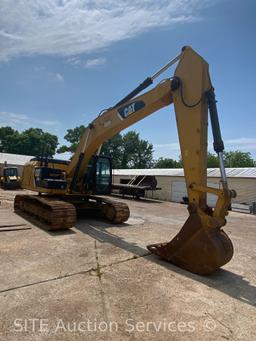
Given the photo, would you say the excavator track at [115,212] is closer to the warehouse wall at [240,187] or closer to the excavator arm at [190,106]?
the excavator arm at [190,106]

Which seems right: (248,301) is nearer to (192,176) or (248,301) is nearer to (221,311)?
(221,311)

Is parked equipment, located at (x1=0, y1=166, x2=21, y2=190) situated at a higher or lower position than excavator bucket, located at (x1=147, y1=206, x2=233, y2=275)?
higher

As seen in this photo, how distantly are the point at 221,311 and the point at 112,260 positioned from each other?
245 cm

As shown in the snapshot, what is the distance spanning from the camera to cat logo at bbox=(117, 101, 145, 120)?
7.41 meters

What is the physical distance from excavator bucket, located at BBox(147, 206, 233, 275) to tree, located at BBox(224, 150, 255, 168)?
65.7m

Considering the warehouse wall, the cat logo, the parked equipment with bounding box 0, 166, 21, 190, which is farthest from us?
the parked equipment with bounding box 0, 166, 21, 190

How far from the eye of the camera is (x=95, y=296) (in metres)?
4.05

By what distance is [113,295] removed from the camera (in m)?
4.12

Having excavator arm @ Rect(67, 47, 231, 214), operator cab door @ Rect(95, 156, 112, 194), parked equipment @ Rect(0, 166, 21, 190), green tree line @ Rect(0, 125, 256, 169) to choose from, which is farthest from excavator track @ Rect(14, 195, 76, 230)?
green tree line @ Rect(0, 125, 256, 169)

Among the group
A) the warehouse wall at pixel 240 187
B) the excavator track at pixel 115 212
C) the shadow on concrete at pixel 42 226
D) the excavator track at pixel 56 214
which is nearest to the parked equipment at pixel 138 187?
the warehouse wall at pixel 240 187

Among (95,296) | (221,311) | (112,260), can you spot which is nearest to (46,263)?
(112,260)

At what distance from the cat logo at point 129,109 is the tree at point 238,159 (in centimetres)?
6369

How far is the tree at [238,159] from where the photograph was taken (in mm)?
67812

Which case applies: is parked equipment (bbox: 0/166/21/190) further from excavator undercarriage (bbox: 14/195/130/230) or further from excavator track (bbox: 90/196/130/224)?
excavator track (bbox: 90/196/130/224)
